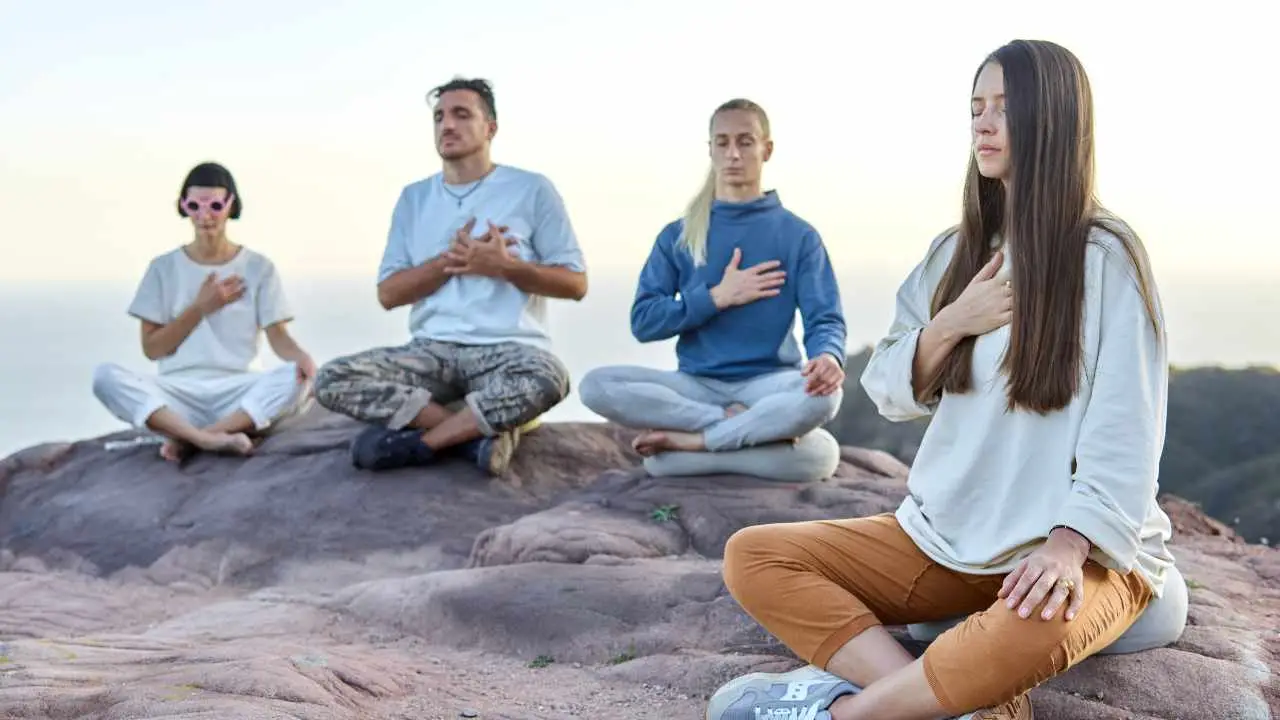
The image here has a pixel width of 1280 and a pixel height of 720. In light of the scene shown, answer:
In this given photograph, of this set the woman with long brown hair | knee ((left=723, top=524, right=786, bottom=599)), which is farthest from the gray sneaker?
knee ((left=723, top=524, right=786, bottom=599))

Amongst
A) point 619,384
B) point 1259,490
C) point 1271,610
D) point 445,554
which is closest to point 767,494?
point 619,384

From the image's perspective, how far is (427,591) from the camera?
509 cm

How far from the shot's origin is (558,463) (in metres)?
7.11

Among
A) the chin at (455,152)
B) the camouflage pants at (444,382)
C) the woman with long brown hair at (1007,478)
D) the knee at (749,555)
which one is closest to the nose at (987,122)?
the woman with long brown hair at (1007,478)

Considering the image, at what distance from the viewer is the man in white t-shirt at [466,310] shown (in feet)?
22.0

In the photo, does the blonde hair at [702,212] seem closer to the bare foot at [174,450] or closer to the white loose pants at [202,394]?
the white loose pants at [202,394]

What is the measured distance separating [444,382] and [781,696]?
383 centimetres

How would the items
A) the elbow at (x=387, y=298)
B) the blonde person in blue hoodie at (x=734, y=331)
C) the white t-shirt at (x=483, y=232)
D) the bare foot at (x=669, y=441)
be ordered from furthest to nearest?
the elbow at (x=387, y=298) → the white t-shirt at (x=483, y=232) → the bare foot at (x=669, y=441) → the blonde person in blue hoodie at (x=734, y=331)

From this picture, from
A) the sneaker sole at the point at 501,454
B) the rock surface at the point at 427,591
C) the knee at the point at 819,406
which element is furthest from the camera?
the sneaker sole at the point at 501,454

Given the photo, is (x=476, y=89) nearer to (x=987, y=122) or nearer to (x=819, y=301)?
(x=819, y=301)

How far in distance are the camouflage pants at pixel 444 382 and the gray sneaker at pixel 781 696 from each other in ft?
10.6

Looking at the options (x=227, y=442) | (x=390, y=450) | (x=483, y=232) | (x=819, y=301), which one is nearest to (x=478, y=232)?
(x=483, y=232)

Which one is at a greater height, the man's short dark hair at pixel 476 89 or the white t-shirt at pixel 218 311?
the man's short dark hair at pixel 476 89

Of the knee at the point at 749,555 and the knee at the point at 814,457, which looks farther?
Result: the knee at the point at 814,457
